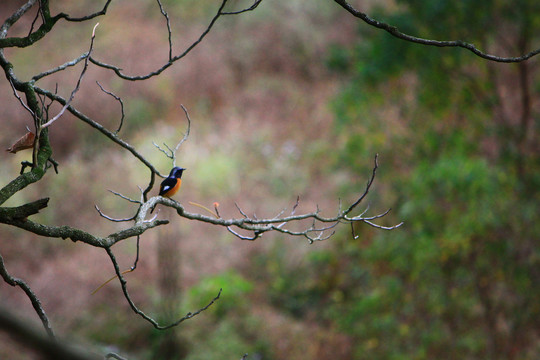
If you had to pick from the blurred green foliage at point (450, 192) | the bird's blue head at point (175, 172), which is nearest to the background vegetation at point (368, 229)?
the blurred green foliage at point (450, 192)

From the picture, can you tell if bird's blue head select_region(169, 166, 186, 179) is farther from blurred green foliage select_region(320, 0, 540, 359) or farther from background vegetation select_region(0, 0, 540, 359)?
blurred green foliage select_region(320, 0, 540, 359)

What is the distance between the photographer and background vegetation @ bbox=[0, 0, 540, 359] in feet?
22.1

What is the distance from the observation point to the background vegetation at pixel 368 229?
6.74 m

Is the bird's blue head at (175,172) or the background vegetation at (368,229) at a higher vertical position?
the background vegetation at (368,229)

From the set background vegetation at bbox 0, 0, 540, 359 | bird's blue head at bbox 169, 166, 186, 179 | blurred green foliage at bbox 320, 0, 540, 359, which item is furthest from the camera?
background vegetation at bbox 0, 0, 540, 359

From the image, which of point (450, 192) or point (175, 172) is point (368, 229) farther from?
point (175, 172)

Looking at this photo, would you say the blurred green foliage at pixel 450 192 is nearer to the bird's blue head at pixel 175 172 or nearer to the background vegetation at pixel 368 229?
the background vegetation at pixel 368 229

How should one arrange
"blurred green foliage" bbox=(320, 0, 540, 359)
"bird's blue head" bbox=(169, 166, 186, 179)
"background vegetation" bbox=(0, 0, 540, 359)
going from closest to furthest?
"bird's blue head" bbox=(169, 166, 186, 179) → "blurred green foliage" bbox=(320, 0, 540, 359) → "background vegetation" bbox=(0, 0, 540, 359)

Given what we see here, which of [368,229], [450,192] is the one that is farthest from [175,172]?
[368,229]

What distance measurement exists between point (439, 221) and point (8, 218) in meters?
5.56

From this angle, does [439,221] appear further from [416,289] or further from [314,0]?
[314,0]

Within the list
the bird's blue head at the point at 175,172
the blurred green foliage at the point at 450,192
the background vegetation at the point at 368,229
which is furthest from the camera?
the background vegetation at the point at 368,229

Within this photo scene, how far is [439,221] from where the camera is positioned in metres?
6.72

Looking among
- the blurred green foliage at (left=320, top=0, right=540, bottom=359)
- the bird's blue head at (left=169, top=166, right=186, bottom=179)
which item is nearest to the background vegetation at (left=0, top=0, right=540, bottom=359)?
the blurred green foliage at (left=320, top=0, right=540, bottom=359)
